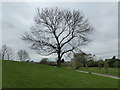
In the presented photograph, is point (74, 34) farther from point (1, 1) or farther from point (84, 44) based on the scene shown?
point (1, 1)

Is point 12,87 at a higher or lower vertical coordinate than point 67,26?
lower

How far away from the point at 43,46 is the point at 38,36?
1.93 meters

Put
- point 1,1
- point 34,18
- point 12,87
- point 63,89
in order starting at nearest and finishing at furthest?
1. point 12,87
2. point 63,89
3. point 1,1
4. point 34,18

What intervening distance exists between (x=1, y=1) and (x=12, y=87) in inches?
397

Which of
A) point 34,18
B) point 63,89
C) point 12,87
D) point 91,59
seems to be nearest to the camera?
point 12,87

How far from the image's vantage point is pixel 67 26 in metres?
21.9

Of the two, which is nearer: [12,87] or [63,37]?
[12,87]

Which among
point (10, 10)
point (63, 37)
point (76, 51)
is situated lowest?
point (76, 51)

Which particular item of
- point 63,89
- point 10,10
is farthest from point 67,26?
point 63,89

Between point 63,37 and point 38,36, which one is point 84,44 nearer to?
point 63,37

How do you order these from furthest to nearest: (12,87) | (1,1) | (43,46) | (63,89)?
(43,46), (1,1), (63,89), (12,87)

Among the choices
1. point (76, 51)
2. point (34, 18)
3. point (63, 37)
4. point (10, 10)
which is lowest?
point (76, 51)

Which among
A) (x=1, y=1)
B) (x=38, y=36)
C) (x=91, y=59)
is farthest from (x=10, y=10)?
(x=91, y=59)

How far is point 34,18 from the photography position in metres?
22.5
